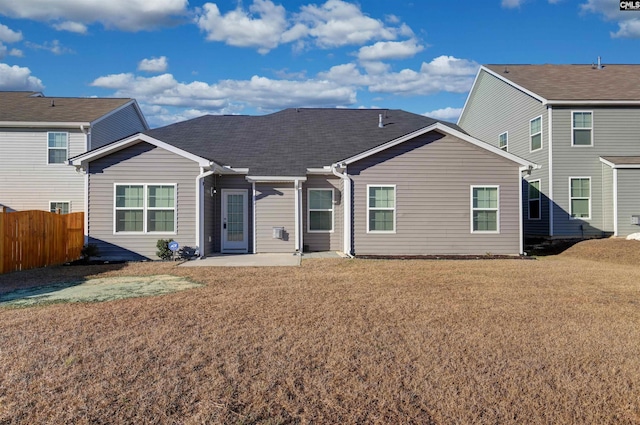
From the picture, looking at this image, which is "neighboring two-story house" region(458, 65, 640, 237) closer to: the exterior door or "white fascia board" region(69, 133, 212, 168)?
the exterior door

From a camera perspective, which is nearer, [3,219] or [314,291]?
[314,291]

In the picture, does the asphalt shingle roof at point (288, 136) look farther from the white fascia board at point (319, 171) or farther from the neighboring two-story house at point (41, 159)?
the neighboring two-story house at point (41, 159)

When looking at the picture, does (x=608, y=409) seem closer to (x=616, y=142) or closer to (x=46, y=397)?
(x=46, y=397)

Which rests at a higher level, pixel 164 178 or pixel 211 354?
pixel 164 178

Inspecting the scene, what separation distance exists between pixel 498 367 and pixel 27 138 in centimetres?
1967

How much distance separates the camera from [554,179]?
17219 mm

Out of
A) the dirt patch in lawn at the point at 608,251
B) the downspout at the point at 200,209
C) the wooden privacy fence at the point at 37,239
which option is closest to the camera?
the wooden privacy fence at the point at 37,239

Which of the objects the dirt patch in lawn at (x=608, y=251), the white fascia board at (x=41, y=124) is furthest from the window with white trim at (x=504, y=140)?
the white fascia board at (x=41, y=124)

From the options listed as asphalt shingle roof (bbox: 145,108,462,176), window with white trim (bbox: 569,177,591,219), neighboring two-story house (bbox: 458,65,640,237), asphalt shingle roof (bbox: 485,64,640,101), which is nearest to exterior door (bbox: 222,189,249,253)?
asphalt shingle roof (bbox: 145,108,462,176)

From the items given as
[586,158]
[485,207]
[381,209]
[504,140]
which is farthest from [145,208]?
[504,140]

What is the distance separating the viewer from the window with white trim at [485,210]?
14.3 metres

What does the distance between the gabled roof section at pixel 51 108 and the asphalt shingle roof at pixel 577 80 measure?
1745cm

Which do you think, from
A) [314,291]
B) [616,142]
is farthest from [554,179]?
[314,291]

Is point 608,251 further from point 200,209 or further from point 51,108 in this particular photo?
point 51,108
